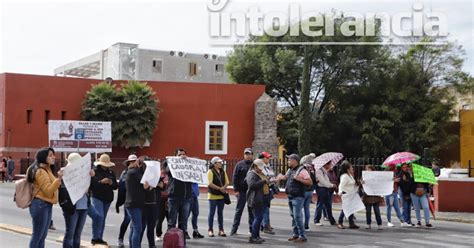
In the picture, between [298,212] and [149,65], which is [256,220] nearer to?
[298,212]

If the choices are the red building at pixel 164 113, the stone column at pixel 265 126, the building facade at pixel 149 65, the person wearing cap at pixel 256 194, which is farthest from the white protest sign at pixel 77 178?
the building facade at pixel 149 65

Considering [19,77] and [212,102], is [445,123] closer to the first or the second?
[212,102]

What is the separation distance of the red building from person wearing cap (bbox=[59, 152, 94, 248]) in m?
28.9

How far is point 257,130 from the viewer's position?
41.7 meters

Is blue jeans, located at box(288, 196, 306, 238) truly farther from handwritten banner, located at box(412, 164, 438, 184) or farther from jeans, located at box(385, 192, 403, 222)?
handwritten banner, located at box(412, 164, 438, 184)

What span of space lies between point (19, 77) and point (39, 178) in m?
31.1

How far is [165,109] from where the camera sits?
40.2m

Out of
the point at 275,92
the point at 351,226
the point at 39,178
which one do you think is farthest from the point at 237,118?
the point at 39,178

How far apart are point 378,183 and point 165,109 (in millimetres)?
25645

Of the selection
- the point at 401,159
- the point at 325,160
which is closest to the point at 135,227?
the point at 325,160

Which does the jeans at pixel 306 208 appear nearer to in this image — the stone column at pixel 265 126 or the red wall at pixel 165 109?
the red wall at pixel 165 109

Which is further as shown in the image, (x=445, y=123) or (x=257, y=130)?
(x=445, y=123)

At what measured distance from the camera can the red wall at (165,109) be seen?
3762cm

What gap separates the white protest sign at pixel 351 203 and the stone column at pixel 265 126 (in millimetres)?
25894
